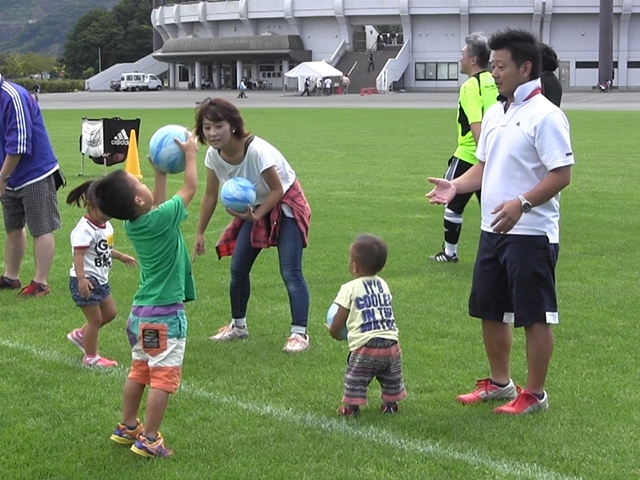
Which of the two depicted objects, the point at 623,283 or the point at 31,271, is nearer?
the point at 623,283

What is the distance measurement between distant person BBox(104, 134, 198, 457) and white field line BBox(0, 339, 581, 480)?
2.79 ft

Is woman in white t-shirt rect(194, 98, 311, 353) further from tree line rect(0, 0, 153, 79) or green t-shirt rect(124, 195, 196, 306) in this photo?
tree line rect(0, 0, 153, 79)

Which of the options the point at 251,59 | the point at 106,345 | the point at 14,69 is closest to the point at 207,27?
the point at 251,59

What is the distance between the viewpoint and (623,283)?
30.5 feet

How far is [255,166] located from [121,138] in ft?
40.0

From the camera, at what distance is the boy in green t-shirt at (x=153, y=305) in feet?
15.9

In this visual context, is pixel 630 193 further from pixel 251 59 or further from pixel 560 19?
pixel 251 59

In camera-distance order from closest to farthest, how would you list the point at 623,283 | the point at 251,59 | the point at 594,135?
1. the point at 623,283
2. the point at 594,135
3. the point at 251,59

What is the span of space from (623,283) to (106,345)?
5007 millimetres

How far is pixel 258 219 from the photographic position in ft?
22.6

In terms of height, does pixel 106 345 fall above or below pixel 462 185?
below

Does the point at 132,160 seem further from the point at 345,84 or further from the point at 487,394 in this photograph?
the point at 345,84

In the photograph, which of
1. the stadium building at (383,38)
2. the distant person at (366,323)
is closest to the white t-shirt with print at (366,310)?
the distant person at (366,323)

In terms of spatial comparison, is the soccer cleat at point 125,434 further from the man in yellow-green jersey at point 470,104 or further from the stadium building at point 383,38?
the stadium building at point 383,38
